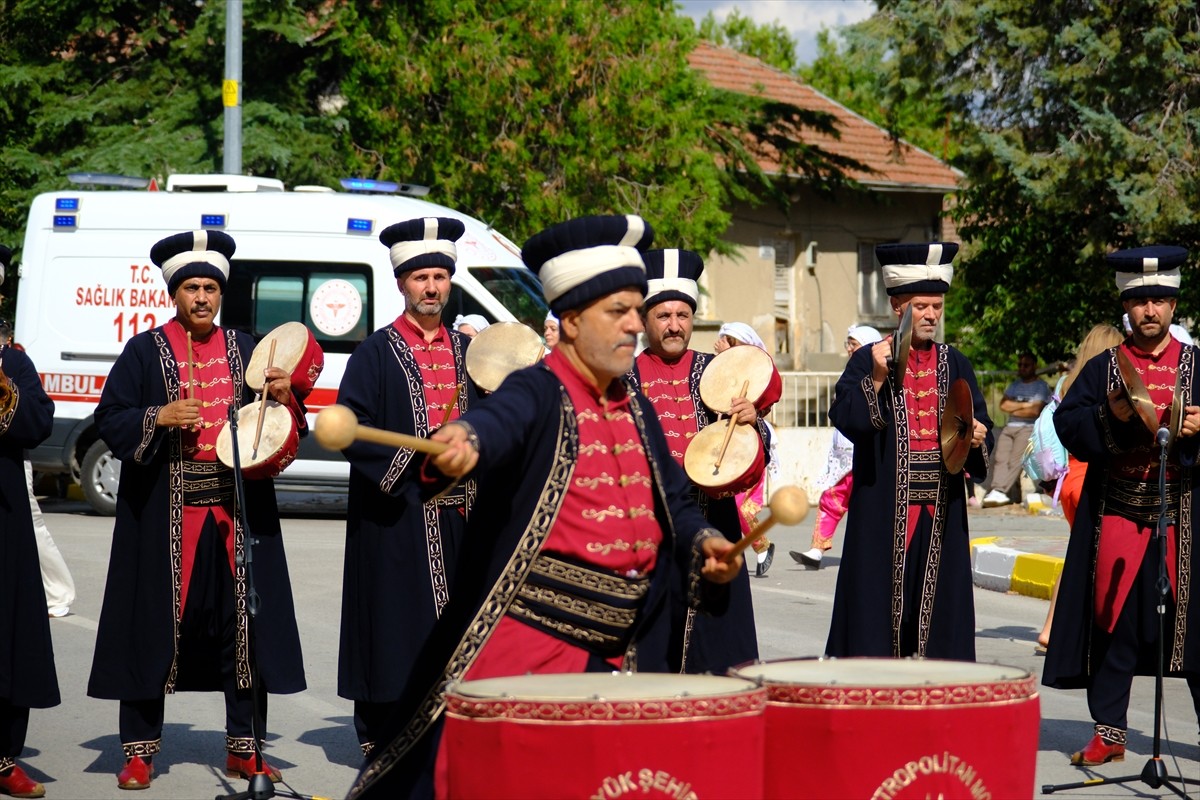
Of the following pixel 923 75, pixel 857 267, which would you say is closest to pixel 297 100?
pixel 923 75

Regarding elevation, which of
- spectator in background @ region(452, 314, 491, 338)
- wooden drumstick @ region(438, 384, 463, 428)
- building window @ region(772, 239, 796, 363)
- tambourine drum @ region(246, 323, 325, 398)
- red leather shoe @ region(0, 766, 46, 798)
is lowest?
red leather shoe @ region(0, 766, 46, 798)

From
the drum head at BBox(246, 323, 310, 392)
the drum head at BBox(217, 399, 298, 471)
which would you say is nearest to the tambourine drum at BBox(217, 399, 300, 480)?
the drum head at BBox(217, 399, 298, 471)

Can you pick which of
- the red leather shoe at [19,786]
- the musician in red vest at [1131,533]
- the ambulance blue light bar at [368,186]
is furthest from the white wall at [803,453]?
the red leather shoe at [19,786]

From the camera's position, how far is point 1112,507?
7.43m

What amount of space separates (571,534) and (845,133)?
27.8 metres

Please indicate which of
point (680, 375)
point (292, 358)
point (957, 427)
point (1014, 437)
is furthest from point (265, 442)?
point (1014, 437)

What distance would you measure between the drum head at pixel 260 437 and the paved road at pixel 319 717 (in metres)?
1.34

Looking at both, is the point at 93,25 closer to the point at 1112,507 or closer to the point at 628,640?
the point at 1112,507

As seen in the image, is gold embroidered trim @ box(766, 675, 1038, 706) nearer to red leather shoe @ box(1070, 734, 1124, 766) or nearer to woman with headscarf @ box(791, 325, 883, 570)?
red leather shoe @ box(1070, 734, 1124, 766)

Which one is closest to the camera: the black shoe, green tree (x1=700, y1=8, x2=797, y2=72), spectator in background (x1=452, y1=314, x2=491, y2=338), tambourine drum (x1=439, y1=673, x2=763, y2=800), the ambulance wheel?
tambourine drum (x1=439, y1=673, x2=763, y2=800)

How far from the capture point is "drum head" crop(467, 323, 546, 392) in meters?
6.98

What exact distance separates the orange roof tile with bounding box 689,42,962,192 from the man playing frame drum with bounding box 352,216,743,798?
2453cm

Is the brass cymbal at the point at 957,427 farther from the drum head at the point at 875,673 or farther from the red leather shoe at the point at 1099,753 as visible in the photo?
the drum head at the point at 875,673

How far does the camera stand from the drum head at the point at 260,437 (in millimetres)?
6844
